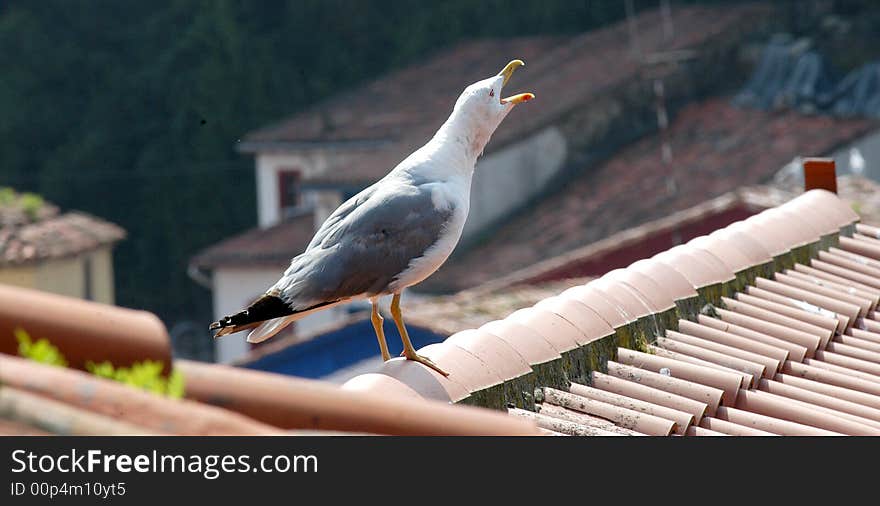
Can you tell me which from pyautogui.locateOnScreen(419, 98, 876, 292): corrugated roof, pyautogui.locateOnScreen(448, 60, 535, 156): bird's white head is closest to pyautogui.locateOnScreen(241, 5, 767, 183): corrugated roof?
pyautogui.locateOnScreen(419, 98, 876, 292): corrugated roof

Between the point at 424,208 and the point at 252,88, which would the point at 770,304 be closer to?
the point at 424,208

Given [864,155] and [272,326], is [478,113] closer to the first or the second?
[272,326]

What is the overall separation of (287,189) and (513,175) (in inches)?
231

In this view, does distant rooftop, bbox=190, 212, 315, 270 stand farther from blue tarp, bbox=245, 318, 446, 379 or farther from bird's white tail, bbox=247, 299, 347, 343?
bird's white tail, bbox=247, 299, 347, 343

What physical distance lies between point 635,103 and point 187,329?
365 inches

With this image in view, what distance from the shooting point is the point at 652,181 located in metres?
17.6

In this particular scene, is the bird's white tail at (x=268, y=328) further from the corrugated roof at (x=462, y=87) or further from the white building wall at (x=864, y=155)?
the corrugated roof at (x=462, y=87)

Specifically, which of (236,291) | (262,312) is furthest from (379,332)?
(236,291)

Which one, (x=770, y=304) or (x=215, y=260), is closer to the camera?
(x=770, y=304)

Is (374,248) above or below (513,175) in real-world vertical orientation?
below

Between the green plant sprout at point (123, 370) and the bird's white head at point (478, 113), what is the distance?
2.20 m

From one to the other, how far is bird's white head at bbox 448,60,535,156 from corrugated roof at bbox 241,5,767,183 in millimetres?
13383
